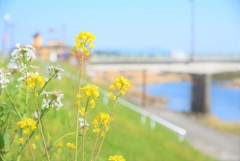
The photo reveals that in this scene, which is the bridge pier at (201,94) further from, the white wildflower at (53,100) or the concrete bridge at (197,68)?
the white wildflower at (53,100)

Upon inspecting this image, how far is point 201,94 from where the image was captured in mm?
44250

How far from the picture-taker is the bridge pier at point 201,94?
4259 centimetres

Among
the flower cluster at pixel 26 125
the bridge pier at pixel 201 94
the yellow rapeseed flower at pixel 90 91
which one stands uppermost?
the yellow rapeseed flower at pixel 90 91

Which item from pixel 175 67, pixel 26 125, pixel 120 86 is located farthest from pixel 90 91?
pixel 175 67

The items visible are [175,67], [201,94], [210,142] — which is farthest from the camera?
[201,94]

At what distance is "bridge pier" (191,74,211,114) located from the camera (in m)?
42.6

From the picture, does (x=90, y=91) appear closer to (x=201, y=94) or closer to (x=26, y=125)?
(x=26, y=125)

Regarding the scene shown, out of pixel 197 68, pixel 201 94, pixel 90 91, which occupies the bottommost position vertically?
pixel 201 94

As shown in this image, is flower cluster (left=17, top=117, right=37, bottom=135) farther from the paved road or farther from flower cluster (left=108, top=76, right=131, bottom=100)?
the paved road

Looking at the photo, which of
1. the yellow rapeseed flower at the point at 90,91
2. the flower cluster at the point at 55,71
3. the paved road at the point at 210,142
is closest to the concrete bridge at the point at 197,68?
the paved road at the point at 210,142

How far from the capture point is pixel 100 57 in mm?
36531

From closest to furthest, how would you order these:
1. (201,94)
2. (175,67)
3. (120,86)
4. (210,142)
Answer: (120,86) < (210,142) < (175,67) < (201,94)

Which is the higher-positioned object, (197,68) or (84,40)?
(84,40)

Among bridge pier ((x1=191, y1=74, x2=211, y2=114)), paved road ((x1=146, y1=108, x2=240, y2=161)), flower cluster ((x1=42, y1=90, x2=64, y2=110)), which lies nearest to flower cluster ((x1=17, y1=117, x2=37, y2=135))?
flower cluster ((x1=42, y1=90, x2=64, y2=110))
